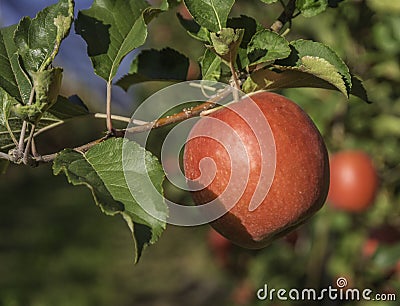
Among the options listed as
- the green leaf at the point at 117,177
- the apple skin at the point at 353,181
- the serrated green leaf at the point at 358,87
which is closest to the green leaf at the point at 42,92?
the green leaf at the point at 117,177

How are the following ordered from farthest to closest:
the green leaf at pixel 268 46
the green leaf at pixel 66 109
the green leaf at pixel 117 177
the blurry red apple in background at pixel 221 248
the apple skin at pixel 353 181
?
the blurry red apple in background at pixel 221 248
the apple skin at pixel 353 181
the green leaf at pixel 66 109
the green leaf at pixel 268 46
the green leaf at pixel 117 177

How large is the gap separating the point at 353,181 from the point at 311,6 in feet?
4.35

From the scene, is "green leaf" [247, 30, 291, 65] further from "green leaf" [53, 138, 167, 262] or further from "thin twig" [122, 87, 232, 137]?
"green leaf" [53, 138, 167, 262]

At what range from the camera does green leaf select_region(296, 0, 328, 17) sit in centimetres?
83

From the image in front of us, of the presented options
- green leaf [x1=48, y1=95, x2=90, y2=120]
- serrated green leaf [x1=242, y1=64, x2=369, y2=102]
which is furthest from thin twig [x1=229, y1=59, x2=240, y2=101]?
green leaf [x1=48, y1=95, x2=90, y2=120]

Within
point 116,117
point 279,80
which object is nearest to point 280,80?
point 279,80

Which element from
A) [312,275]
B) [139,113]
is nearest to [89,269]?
[312,275]

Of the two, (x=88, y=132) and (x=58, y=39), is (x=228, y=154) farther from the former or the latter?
(x=88, y=132)

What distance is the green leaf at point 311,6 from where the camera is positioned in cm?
83

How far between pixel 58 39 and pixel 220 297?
3.48 m

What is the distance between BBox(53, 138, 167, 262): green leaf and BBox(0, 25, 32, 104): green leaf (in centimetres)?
15

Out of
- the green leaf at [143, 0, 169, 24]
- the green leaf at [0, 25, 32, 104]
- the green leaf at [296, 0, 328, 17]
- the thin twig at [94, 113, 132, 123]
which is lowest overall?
the thin twig at [94, 113, 132, 123]

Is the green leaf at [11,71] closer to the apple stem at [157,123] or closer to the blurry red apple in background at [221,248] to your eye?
the apple stem at [157,123]

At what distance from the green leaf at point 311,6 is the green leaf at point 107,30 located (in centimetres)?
23
